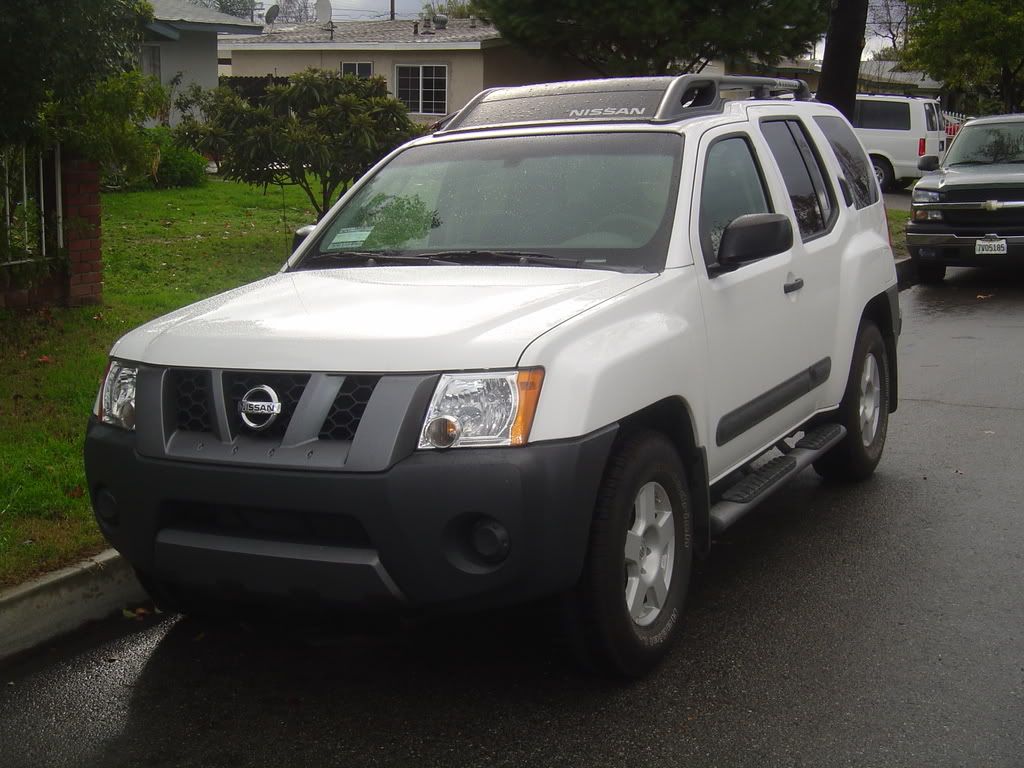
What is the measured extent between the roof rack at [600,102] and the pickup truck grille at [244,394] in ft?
6.85

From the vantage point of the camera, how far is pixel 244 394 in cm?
380

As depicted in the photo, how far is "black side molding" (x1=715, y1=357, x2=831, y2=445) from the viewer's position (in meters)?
4.74

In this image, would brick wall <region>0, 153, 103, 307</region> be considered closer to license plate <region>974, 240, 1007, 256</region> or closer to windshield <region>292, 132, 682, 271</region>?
windshield <region>292, 132, 682, 271</region>

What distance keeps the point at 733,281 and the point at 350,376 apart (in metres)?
1.78

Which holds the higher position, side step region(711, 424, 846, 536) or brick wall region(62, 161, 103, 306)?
brick wall region(62, 161, 103, 306)

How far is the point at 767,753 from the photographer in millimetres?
3666

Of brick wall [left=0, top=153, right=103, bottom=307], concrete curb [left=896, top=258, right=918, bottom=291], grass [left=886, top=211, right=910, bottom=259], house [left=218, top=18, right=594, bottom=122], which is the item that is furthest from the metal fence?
house [left=218, top=18, right=594, bottom=122]

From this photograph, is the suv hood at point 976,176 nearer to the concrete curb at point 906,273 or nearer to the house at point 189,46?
the concrete curb at point 906,273

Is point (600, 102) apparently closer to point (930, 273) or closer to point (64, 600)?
point (64, 600)

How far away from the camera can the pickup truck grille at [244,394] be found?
3662 mm

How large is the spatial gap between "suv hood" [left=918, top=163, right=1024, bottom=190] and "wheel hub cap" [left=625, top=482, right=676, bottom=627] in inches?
430

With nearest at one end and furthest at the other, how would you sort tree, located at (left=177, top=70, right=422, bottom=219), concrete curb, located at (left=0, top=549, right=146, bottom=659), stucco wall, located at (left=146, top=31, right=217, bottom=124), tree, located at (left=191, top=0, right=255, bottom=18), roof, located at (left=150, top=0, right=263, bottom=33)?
concrete curb, located at (left=0, top=549, right=146, bottom=659) → tree, located at (left=177, top=70, right=422, bottom=219) → roof, located at (left=150, top=0, right=263, bottom=33) → stucco wall, located at (left=146, top=31, right=217, bottom=124) → tree, located at (left=191, top=0, right=255, bottom=18)

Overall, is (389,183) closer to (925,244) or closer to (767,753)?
(767,753)

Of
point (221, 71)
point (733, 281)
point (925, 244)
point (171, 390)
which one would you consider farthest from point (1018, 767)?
point (221, 71)
